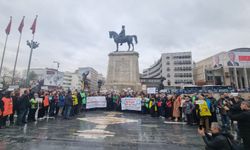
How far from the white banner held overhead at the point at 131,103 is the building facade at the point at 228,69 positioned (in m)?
42.1

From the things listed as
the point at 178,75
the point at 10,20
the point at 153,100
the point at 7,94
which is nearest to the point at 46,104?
the point at 7,94

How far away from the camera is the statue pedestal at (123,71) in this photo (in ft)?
78.0

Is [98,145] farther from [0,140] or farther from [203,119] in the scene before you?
[203,119]

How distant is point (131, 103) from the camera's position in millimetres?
14594

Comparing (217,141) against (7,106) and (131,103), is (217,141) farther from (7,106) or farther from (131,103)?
(131,103)

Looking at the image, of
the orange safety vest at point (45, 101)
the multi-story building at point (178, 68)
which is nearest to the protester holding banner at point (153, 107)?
the orange safety vest at point (45, 101)

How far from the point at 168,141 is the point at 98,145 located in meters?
2.35

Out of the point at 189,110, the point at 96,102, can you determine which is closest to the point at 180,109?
the point at 189,110

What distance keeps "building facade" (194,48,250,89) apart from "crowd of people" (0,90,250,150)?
4282cm

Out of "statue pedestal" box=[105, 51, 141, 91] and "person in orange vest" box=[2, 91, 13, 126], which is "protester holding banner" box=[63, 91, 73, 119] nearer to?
"person in orange vest" box=[2, 91, 13, 126]

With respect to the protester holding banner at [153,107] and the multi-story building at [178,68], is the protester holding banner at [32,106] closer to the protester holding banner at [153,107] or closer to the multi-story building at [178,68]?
the protester holding banner at [153,107]

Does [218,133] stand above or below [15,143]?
above

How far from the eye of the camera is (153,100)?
13109 mm

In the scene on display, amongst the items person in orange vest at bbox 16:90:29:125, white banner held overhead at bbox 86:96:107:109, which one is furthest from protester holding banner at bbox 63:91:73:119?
white banner held overhead at bbox 86:96:107:109
